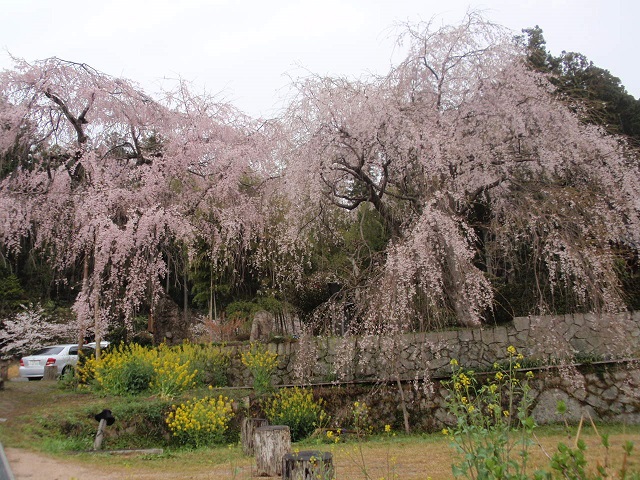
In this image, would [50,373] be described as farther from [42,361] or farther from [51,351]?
[51,351]

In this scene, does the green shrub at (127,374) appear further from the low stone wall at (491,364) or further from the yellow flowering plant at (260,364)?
the low stone wall at (491,364)

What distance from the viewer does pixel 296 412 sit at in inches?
327

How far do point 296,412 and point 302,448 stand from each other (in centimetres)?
105

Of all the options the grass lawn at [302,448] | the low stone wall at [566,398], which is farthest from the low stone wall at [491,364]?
the grass lawn at [302,448]

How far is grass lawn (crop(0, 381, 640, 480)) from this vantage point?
17.4ft

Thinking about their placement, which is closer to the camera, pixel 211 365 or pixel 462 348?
pixel 462 348

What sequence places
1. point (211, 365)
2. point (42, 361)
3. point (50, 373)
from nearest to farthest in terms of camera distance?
point (211, 365) < point (50, 373) < point (42, 361)

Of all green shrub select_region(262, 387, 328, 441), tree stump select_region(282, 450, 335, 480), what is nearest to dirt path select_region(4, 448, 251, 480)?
tree stump select_region(282, 450, 335, 480)

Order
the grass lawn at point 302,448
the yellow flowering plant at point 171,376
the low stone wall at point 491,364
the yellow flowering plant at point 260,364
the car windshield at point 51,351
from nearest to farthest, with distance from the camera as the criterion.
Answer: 1. the grass lawn at point 302,448
2. the low stone wall at point 491,364
3. the yellow flowering plant at point 171,376
4. the yellow flowering plant at point 260,364
5. the car windshield at point 51,351

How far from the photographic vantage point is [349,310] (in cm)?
884

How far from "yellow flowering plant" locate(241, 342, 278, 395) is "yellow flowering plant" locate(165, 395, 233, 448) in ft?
3.80

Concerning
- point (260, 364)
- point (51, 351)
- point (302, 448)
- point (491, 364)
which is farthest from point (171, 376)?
point (51, 351)

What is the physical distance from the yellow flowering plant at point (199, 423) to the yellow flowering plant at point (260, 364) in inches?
45.6

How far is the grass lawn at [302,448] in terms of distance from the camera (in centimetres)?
530
